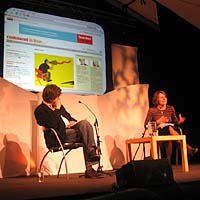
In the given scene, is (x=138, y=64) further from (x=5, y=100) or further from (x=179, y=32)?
(x=5, y=100)

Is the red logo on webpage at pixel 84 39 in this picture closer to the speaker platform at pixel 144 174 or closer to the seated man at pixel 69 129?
the seated man at pixel 69 129

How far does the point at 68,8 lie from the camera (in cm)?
456

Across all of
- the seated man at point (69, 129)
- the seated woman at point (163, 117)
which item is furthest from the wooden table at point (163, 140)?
the seated man at point (69, 129)

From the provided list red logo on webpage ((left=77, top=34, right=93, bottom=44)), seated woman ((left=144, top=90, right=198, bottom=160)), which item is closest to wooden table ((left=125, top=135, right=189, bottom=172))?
seated woman ((left=144, top=90, right=198, bottom=160))

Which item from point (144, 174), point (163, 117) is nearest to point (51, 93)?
point (163, 117)

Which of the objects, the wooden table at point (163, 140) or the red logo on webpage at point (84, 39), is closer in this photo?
the wooden table at point (163, 140)

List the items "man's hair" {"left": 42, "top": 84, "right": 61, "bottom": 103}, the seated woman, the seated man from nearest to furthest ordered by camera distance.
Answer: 1. the seated man
2. "man's hair" {"left": 42, "top": 84, "right": 61, "bottom": 103}
3. the seated woman

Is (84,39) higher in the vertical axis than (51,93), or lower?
higher

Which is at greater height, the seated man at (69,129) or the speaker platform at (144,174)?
the seated man at (69,129)

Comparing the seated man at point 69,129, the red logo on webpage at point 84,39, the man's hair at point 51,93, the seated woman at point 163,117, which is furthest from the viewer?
the red logo on webpage at point 84,39

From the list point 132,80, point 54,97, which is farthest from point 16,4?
point 132,80

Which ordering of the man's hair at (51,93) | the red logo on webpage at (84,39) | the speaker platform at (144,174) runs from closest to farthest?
the speaker platform at (144,174)
the man's hair at (51,93)
the red logo on webpage at (84,39)

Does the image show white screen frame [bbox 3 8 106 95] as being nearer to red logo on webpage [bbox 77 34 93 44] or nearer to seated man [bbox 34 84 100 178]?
red logo on webpage [bbox 77 34 93 44]

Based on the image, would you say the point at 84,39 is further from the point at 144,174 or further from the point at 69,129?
the point at 144,174
